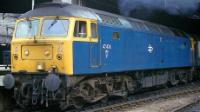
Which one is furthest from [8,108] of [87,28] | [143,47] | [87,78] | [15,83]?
[143,47]

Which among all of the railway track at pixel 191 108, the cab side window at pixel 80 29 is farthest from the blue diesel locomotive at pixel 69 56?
the railway track at pixel 191 108

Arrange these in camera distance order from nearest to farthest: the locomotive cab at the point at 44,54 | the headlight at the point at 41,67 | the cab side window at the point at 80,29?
the locomotive cab at the point at 44,54 → the headlight at the point at 41,67 → the cab side window at the point at 80,29

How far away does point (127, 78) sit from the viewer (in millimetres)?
17500

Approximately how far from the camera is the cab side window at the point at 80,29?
1418 centimetres

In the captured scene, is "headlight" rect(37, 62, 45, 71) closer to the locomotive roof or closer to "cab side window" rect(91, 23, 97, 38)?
the locomotive roof

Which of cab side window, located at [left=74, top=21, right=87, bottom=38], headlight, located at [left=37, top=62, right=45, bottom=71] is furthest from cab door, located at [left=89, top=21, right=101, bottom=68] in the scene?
headlight, located at [left=37, top=62, right=45, bottom=71]

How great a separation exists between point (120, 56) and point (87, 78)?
7.09 feet

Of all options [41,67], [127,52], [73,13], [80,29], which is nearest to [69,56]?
[41,67]

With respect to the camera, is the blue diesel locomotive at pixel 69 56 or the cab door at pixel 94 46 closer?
the blue diesel locomotive at pixel 69 56

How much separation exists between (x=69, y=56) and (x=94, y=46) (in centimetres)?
136

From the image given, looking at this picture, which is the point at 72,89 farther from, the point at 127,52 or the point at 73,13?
the point at 127,52

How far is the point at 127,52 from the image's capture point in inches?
674

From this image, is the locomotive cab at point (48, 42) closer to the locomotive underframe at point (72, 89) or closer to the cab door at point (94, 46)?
the cab door at point (94, 46)

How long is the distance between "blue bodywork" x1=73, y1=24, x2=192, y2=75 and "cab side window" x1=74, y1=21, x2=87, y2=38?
0.94 ft
